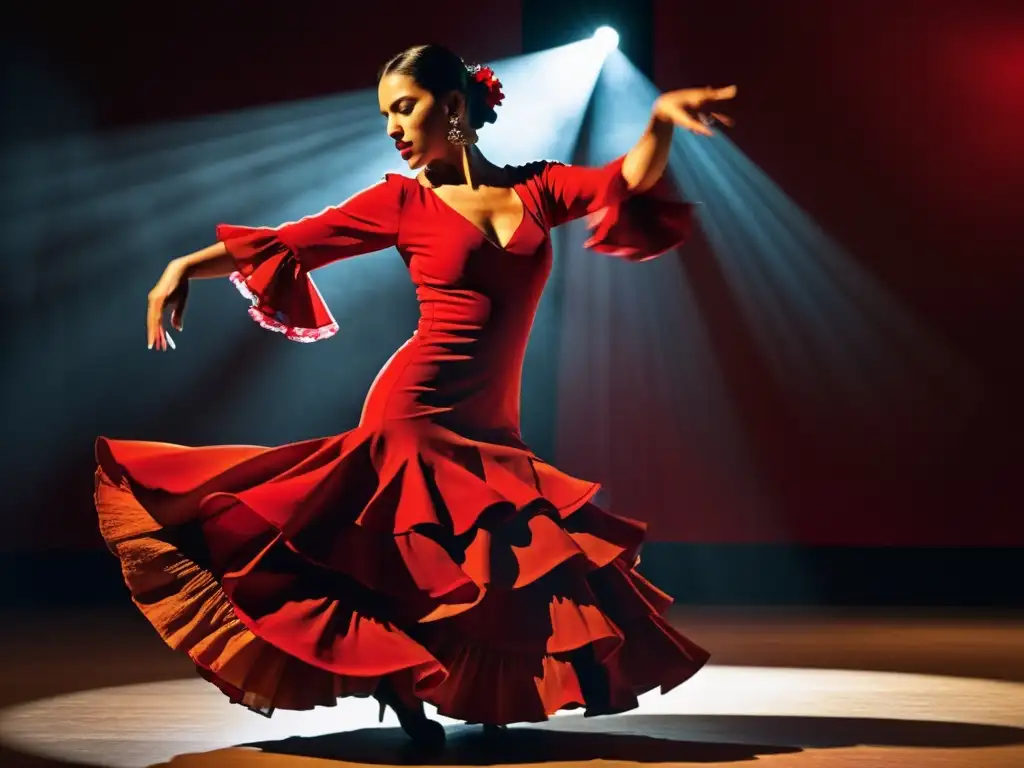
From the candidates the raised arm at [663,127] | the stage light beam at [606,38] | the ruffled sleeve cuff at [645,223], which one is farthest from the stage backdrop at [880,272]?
the raised arm at [663,127]

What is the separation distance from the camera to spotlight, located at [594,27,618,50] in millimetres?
5656

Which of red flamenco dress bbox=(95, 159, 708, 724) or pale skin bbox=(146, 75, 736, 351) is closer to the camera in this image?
red flamenco dress bbox=(95, 159, 708, 724)

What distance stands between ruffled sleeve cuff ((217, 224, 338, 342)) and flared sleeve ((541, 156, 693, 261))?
0.44m

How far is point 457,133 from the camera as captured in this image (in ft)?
8.80

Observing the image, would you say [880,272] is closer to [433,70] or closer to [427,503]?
[433,70]

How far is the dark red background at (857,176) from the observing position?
18.5ft

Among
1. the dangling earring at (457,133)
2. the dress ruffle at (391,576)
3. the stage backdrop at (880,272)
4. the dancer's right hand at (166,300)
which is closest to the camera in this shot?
the dress ruffle at (391,576)

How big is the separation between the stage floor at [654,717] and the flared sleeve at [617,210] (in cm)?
85

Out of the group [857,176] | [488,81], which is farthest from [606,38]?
[488,81]

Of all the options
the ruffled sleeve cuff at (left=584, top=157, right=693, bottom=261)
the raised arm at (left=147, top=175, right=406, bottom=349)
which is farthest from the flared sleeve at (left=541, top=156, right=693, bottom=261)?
the raised arm at (left=147, top=175, right=406, bottom=349)

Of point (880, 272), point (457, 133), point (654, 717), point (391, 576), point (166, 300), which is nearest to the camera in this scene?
point (391, 576)

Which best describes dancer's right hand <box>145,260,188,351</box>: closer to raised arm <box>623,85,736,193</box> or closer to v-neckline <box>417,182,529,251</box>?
v-neckline <box>417,182,529,251</box>

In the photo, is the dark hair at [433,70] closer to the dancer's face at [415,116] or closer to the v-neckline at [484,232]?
the dancer's face at [415,116]

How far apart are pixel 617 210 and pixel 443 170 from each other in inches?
12.1
